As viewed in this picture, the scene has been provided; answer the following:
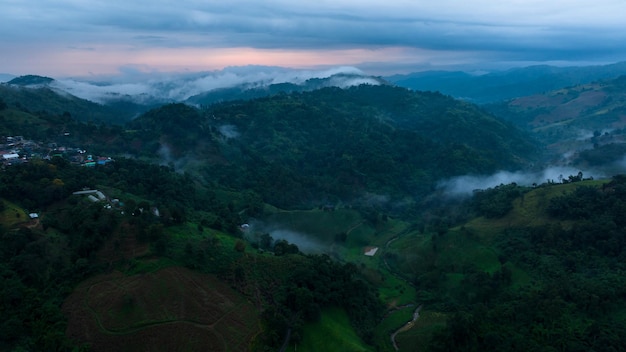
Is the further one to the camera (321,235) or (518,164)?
(518,164)

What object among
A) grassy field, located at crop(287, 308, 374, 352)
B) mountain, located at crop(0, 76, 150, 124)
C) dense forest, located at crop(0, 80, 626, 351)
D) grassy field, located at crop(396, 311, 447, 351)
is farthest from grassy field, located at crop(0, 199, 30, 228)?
mountain, located at crop(0, 76, 150, 124)

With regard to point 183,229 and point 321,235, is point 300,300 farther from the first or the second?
point 321,235

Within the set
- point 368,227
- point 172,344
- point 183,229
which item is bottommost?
point 368,227

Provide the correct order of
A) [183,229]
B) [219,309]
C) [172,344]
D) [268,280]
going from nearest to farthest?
[172,344], [219,309], [268,280], [183,229]

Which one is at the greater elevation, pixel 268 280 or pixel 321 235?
pixel 268 280

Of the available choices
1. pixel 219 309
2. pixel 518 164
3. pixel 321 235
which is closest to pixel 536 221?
pixel 321 235
